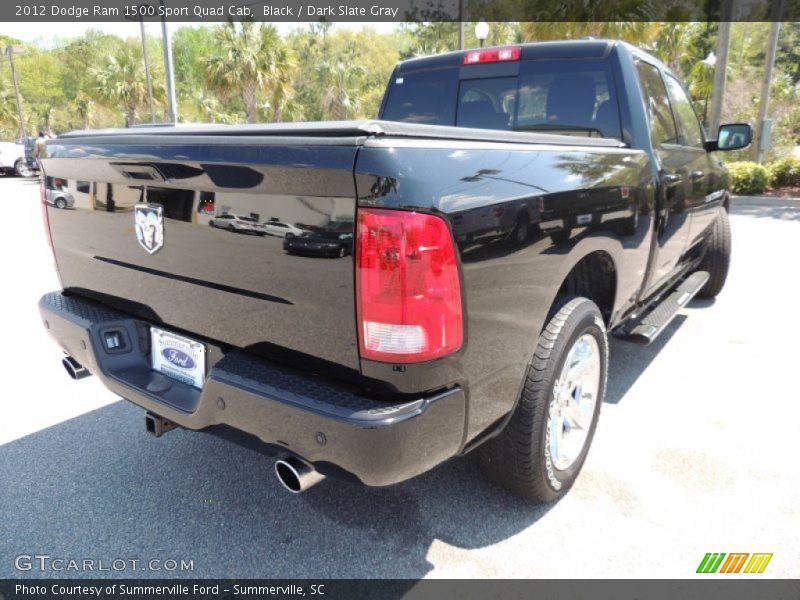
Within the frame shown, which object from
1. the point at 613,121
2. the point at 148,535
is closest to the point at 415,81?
the point at 613,121

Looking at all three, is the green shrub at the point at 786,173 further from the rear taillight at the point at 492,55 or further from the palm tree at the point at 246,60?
the palm tree at the point at 246,60

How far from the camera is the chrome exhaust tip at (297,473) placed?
1.78 meters

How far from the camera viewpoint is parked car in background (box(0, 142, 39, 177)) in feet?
78.3

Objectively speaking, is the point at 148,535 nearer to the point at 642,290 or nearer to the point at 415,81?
the point at 642,290

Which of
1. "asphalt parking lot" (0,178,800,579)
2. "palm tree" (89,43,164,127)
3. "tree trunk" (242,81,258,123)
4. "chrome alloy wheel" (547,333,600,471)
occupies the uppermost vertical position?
"palm tree" (89,43,164,127)

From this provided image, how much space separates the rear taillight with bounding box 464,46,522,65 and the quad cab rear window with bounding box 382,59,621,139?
0.10m

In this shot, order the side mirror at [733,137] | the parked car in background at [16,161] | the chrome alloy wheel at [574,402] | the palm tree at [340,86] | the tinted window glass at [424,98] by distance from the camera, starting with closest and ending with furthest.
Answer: the chrome alloy wheel at [574,402], the tinted window glass at [424,98], the side mirror at [733,137], the parked car in background at [16,161], the palm tree at [340,86]

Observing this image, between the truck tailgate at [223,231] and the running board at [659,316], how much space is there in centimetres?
215

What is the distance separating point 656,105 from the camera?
3.51 meters

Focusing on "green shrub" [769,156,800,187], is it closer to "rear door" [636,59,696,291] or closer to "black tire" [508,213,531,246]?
"rear door" [636,59,696,291]

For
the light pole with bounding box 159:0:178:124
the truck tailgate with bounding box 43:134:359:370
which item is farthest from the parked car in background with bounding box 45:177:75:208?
the light pole with bounding box 159:0:178:124

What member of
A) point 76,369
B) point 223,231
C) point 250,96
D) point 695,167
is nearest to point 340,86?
point 250,96

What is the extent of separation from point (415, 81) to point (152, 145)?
93.7 inches

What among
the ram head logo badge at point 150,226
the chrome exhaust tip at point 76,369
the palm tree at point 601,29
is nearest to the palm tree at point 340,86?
the palm tree at point 601,29
